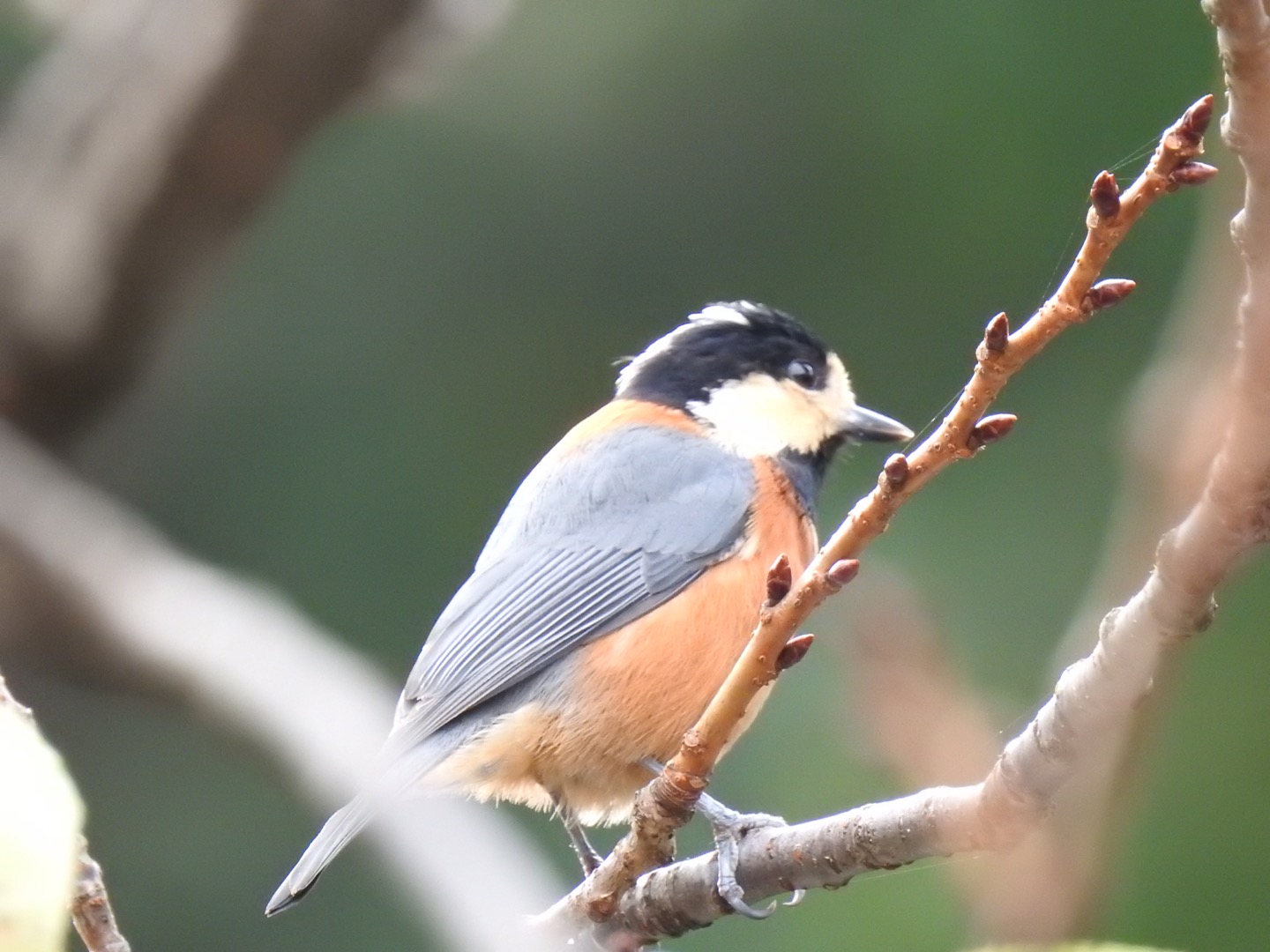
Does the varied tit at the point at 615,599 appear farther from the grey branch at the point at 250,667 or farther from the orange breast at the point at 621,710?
the grey branch at the point at 250,667

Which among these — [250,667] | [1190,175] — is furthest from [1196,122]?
[250,667]

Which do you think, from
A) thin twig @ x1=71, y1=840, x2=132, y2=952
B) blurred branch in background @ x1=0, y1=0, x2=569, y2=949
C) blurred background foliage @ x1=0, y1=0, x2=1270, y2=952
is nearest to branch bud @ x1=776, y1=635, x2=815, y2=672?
thin twig @ x1=71, y1=840, x2=132, y2=952

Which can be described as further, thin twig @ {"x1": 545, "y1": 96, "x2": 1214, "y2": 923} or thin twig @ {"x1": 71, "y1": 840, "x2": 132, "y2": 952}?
thin twig @ {"x1": 71, "y1": 840, "x2": 132, "y2": 952}

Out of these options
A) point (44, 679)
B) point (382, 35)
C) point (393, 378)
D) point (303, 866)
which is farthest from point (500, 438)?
point (303, 866)

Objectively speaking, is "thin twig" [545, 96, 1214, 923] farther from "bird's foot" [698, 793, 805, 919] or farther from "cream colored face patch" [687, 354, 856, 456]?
"cream colored face patch" [687, 354, 856, 456]

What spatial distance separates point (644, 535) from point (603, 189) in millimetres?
3391

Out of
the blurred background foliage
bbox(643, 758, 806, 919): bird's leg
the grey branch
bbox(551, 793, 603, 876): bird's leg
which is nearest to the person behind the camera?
bbox(643, 758, 806, 919): bird's leg

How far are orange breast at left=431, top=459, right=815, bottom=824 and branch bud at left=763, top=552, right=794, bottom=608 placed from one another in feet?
4.42

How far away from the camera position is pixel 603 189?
6.23 m

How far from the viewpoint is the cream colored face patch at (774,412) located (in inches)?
132

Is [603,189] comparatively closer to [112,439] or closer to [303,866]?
[112,439]

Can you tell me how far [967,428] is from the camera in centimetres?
127

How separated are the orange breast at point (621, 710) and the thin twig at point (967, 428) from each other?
100 centimetres

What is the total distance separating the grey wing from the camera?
2.82m
